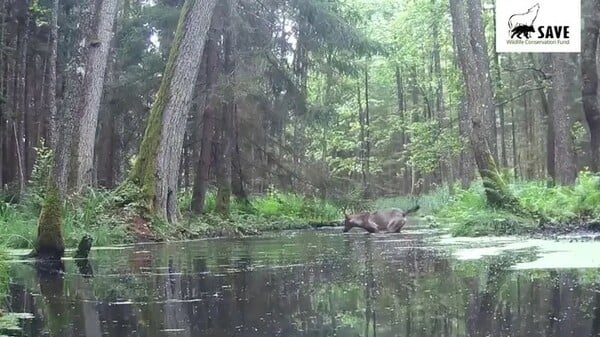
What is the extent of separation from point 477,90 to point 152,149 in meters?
5.02

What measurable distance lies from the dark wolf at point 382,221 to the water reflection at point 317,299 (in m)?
6.44

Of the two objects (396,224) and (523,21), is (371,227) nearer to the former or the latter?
(396,224)

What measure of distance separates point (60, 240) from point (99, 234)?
288 cm

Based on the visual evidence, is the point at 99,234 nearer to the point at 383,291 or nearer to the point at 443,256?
the point at 443,256

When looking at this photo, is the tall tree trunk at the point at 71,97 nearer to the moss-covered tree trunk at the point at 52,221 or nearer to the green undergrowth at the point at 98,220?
the moss-covered tree trunk at the point at 52,221

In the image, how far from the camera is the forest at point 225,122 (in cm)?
924

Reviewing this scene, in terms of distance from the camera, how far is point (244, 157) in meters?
17.2

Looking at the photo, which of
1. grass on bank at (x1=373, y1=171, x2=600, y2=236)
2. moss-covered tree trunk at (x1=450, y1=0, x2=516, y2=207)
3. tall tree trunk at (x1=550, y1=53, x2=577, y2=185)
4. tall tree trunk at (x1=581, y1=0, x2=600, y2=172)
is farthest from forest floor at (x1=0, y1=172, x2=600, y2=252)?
tall tree trunk at (x1=550, y1=53, x2=577, y2=185)

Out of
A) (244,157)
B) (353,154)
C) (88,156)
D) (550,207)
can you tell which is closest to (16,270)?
(88,156)

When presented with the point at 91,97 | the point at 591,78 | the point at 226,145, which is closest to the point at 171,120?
the point at 91,97

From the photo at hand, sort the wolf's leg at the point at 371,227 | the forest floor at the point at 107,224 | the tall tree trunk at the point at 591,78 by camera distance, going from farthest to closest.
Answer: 1. the wolf's leg at the point at 371,227
2. the tall tree trunk at the point at 591,78
3. the forest floor at the point at 107,224

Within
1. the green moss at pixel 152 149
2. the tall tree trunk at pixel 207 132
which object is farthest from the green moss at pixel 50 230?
the tall tree trunk at pixel 207 132

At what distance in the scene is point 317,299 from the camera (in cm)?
373

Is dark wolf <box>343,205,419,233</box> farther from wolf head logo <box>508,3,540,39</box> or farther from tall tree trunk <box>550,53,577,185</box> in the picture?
tall tree trunk <box>550,53,577,185</box>
